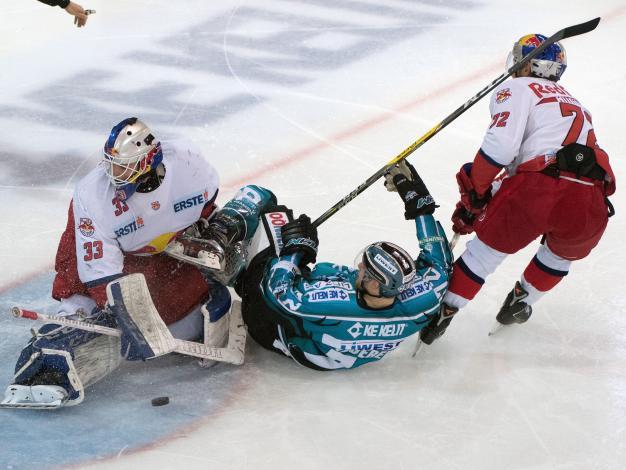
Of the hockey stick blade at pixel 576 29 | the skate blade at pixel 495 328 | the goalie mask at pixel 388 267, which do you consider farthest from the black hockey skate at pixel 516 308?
the hockey stick blade at pixel 576 29

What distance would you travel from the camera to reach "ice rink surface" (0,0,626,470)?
11.0ft

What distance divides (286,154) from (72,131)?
1152mm

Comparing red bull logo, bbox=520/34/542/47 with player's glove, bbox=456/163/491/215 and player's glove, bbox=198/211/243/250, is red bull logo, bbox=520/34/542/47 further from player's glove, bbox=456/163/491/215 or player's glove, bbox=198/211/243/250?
player's glove, bbox=198/211/243/250

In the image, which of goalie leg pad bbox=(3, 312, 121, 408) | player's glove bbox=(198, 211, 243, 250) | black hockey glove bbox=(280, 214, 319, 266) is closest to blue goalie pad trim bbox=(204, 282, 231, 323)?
player's glove bbox=(198, 211, 243, 250)

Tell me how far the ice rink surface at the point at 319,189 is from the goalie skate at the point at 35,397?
0.05 metres

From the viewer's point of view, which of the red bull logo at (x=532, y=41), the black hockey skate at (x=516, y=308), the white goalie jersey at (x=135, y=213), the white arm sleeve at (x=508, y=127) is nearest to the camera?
the white goalie jersey at (x=135, y=213)

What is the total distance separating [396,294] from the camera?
340cm

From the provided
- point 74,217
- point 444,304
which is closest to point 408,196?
point 444,304

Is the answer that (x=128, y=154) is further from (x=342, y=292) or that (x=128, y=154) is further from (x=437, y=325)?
(x=437, y=325)

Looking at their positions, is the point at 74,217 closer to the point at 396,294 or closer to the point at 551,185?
the point at 396,294

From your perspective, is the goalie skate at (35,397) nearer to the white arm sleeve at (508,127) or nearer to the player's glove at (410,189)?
the player's glove at (410,189)

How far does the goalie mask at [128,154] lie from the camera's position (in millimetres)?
3355

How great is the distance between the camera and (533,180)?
11.9 feet

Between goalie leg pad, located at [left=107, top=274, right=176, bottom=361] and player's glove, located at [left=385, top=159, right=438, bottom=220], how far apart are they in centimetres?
96
